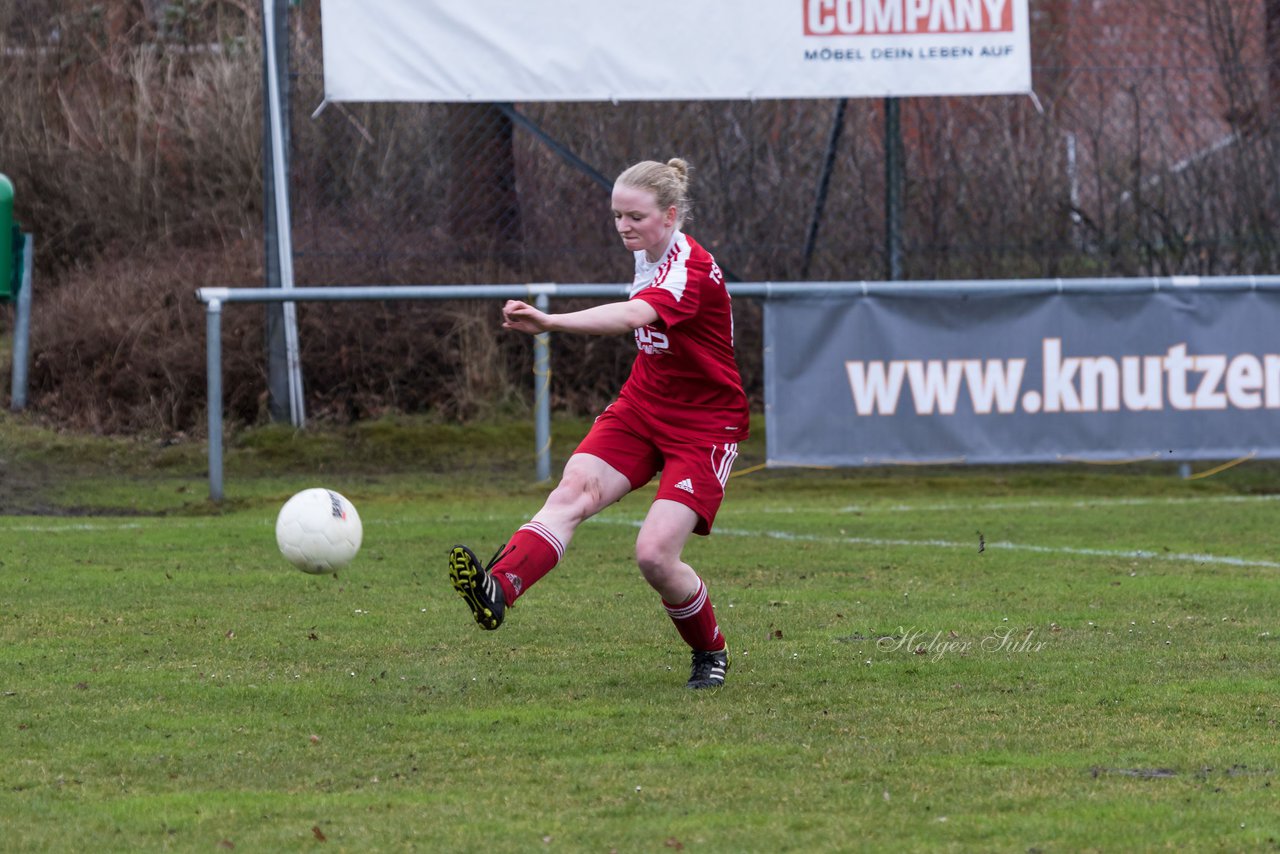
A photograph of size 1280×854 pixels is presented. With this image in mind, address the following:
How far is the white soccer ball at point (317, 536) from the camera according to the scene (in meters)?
6.35

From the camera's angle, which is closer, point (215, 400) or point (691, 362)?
point (691, 362)

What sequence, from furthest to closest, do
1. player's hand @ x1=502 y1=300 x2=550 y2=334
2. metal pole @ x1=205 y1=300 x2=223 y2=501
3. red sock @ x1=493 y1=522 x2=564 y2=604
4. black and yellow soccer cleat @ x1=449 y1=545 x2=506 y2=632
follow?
metal pole @ x1=205 y1=300 x2=223 y2=501 → red sock @ x1=493 y1=522 x2=564 y2=604 → black and yellow soccer cleat @ x1=449 y1=545 x2=506 y2=632 → player's hand @ x1=502 y1=300 x2=550 y2=334

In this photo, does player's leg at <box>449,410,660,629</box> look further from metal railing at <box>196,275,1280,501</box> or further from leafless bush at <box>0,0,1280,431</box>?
leafless bush at <box>0,0,1280,431</box>

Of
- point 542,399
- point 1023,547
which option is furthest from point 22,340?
point 1023,547

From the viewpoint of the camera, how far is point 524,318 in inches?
191

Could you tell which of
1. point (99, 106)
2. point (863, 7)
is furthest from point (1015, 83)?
point (99, 106)

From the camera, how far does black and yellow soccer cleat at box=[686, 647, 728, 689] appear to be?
539 cm

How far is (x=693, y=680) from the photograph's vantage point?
5410mm

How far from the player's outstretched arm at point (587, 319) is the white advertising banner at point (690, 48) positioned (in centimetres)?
830

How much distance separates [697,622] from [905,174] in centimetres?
970

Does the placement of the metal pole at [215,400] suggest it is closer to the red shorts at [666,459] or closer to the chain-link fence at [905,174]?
the chain-link fence at [905,174]

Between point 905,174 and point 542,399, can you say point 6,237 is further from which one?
point 905,174

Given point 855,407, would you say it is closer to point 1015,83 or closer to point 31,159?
point 1015,83

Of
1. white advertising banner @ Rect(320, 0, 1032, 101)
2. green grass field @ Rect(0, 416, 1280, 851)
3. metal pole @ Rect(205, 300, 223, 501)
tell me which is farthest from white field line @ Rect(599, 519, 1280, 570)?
white advertising banner @ Rect(320, 0, 1032, 101)
